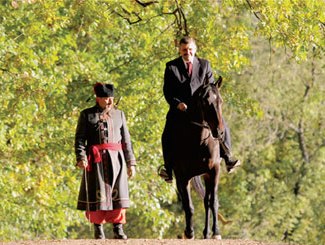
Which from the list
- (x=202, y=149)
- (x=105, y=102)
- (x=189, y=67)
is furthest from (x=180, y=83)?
(x=105, y=102)

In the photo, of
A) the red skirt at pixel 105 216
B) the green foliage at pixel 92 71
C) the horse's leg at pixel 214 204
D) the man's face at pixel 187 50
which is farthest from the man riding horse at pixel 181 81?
the green foliage at pixel 92 71

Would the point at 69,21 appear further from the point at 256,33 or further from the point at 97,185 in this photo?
the point at 97,185

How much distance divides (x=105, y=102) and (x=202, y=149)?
1.28 meters

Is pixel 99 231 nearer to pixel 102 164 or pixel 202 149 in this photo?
pixel 102 164

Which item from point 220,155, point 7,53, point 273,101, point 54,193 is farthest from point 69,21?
point 273,101

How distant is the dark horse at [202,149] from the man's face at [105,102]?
2.90 feet

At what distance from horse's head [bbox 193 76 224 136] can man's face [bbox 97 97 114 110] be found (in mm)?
1065

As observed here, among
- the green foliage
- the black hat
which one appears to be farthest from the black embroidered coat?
the green foliage

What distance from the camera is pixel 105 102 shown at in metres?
15.6

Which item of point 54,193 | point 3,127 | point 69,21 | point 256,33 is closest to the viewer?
point 256,33

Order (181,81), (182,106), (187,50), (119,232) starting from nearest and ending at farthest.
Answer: (182,106)
(187,50)
(181,81)
(119,232)

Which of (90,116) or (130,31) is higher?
(130,31)

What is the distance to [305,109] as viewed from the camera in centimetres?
4616

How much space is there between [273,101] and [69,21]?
65.0ft
